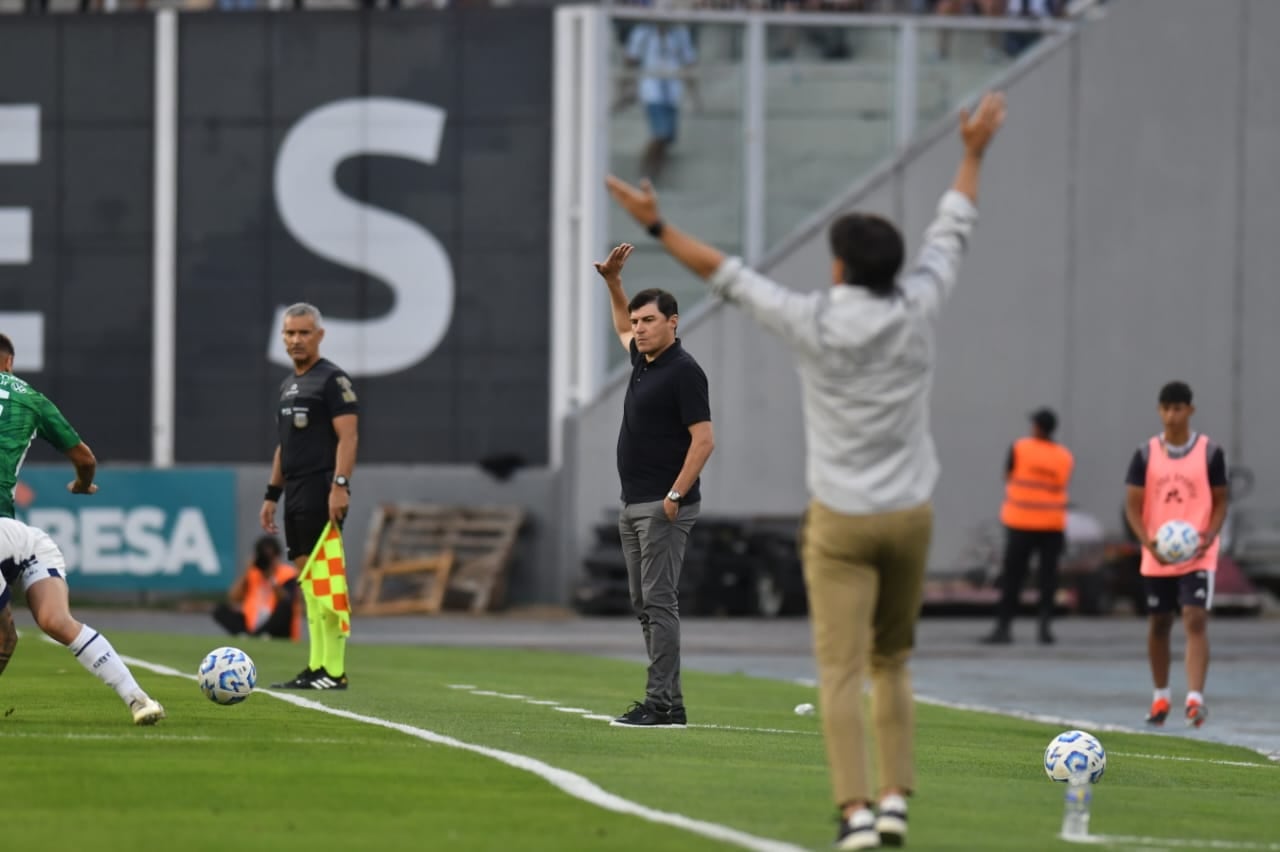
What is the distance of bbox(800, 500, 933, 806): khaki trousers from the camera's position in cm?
742

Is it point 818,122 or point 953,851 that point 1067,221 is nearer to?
point 818,122

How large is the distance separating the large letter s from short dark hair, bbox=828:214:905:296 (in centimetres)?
2344

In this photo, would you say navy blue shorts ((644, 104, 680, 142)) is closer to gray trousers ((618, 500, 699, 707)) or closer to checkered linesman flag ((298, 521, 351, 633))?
checkered linesman flag ((298, 521, 351, 633))

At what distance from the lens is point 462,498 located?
30797 millimetres

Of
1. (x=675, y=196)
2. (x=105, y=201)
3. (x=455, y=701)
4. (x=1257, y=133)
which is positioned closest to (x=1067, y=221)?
(x=1257, y=133)

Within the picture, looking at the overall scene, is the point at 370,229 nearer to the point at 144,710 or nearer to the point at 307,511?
the point at 307,511

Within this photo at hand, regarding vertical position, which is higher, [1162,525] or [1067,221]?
[1067,221]

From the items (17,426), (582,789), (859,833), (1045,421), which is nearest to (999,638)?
(1045,421)

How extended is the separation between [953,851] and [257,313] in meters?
24.7

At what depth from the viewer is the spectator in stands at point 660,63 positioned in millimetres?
30766

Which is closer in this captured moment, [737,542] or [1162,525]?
[1162,525]

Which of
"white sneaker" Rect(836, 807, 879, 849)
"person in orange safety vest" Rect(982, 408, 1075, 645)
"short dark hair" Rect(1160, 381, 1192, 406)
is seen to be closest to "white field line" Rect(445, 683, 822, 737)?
"short dark hair" Rect(1160, 381, 1192, 406)

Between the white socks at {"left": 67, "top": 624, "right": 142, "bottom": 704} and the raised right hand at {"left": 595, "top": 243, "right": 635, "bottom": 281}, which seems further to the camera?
the raised right hand at {"left": 595, "top": 243, "right": 635, "bottom": 281}

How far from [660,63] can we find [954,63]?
12.8 ft
